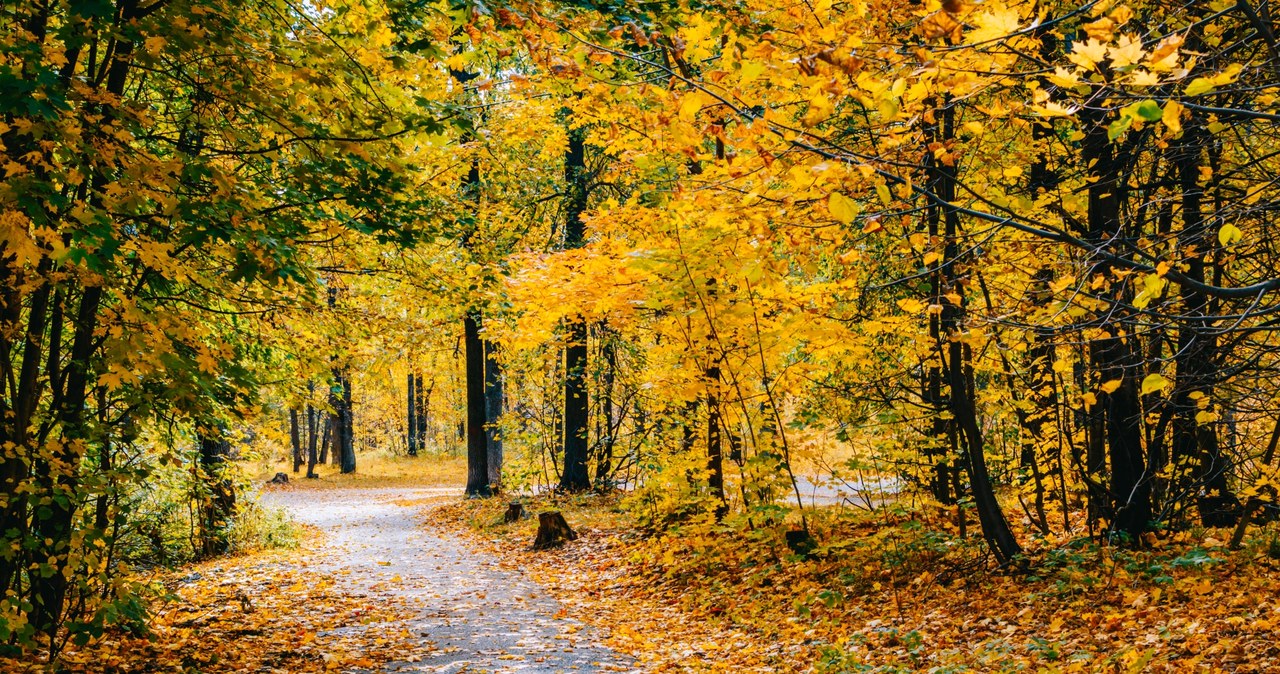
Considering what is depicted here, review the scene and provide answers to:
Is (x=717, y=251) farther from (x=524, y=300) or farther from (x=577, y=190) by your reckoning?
(x=577, y=190)

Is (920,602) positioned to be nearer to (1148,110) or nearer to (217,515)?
(1148,110)

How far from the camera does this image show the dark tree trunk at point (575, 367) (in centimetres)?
1555

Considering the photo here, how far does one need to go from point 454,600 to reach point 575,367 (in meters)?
6.98

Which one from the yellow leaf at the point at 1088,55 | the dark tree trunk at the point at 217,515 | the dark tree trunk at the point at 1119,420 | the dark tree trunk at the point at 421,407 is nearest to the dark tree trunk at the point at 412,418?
the dark tree trunk at the point at 421,407

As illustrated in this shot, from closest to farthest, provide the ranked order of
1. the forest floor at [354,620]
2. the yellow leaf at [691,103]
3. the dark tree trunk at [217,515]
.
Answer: the yellow leaf at [691,103] → the forest floor at [354,620] → the dark tree trunk at [217,515]

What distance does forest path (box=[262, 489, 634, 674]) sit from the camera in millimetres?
6469

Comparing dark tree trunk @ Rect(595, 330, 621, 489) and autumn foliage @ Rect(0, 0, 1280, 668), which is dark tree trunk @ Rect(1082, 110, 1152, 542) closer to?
autumn foliage @ Rect(0, 0, 1280, 668)

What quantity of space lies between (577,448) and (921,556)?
396 inches

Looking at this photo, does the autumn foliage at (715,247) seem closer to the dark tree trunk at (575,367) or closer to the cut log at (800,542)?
the cut log at (800,542)

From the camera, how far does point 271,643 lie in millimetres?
6648

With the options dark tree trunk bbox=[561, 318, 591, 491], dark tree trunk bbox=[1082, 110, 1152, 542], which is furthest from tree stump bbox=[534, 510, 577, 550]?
dark tree trunk bbox=[1082, 110, 1152, 542]

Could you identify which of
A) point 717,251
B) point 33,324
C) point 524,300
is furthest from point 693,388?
point 33,324

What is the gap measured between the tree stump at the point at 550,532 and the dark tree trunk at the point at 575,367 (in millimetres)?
3539

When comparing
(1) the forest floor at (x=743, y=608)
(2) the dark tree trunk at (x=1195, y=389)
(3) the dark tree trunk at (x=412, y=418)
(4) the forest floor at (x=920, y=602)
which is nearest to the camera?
(4) the forest floor at (x=920, y=602)
